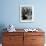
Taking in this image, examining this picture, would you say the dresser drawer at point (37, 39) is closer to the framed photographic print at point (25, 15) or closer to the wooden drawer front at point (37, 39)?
the wooden drawer front at point (37, 39)

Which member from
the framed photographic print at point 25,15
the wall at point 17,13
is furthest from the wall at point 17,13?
the framed photographic print at point 25,15

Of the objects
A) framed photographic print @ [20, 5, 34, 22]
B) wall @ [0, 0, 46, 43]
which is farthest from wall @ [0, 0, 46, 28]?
framed photographic print @ [20, 5, 34, 22]

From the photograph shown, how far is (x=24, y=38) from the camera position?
139 inches

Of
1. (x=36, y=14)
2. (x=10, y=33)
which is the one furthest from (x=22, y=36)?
(x=36, y=14)

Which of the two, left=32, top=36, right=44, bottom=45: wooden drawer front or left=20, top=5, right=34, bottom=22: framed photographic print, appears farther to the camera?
left=20, top=5, right=34, bottom=22: framed photographic print

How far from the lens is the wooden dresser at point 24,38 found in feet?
11.6

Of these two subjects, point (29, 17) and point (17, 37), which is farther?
point (29, 17)

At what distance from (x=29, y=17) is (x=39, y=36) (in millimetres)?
792

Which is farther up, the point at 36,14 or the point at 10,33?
the point at 36,14

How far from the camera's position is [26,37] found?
3.54 metres

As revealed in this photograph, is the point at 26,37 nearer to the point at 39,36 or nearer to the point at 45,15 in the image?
the point at 39,36

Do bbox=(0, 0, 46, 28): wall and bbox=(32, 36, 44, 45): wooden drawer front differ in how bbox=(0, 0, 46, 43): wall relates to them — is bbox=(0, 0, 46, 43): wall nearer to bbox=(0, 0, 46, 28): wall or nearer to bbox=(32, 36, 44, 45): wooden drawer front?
bbox=(0, 0, 46, 28): wall

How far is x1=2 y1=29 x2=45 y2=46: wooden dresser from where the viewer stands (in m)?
3.54

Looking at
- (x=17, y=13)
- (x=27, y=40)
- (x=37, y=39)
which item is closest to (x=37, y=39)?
(x=37, y=39)
